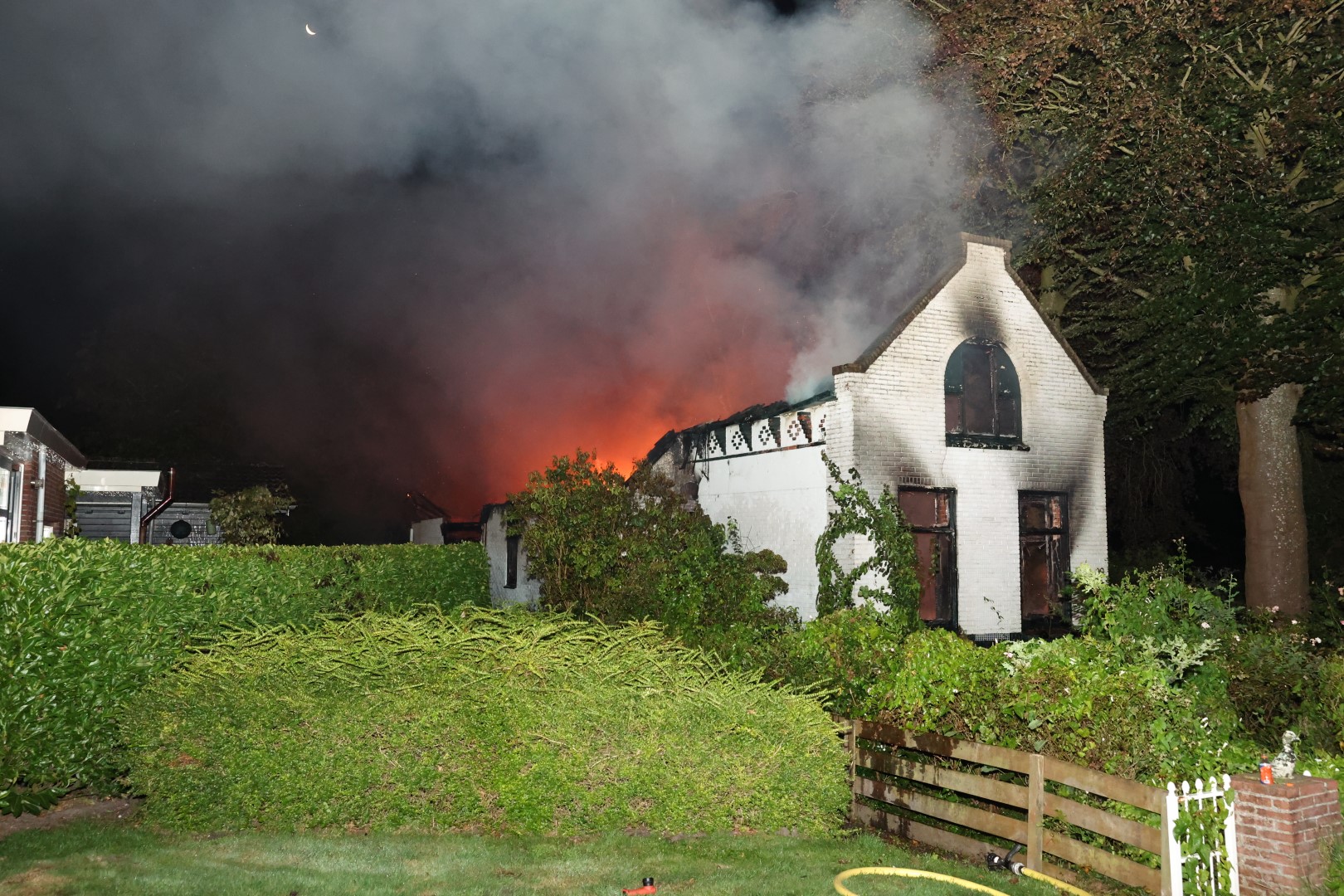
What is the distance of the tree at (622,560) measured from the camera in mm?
14336

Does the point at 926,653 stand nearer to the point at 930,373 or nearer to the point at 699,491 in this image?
the point at 930,373

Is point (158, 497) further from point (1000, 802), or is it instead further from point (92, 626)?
point (1000, 802)

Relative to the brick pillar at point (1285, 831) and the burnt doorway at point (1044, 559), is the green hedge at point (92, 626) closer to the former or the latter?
the brick pillar at point (1285, 831)

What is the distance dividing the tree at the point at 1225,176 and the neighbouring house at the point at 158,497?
753 inches

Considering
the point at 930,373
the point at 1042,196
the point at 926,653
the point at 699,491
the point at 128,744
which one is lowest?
the point at 128,744

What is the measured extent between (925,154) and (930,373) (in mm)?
7784

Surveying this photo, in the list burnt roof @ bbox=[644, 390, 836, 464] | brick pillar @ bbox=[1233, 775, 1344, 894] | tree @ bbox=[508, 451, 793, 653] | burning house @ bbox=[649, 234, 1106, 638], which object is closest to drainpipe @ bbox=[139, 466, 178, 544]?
tree @ bbox=[508, 451, 793, 653]

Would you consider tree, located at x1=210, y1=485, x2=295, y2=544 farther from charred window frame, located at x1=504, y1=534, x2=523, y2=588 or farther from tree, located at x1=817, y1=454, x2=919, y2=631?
tree, located at x1=817, y1=454, x2=919, y2=631

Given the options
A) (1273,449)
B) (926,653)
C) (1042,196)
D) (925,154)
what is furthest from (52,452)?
(1273,449)

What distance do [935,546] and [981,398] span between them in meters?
2.83

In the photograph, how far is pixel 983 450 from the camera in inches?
640

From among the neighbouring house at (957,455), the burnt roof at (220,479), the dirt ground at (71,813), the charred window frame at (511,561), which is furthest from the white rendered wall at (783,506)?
the burnt roof at (220,479)

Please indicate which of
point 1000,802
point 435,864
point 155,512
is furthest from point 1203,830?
point 155,512

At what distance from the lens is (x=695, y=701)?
753 cm
